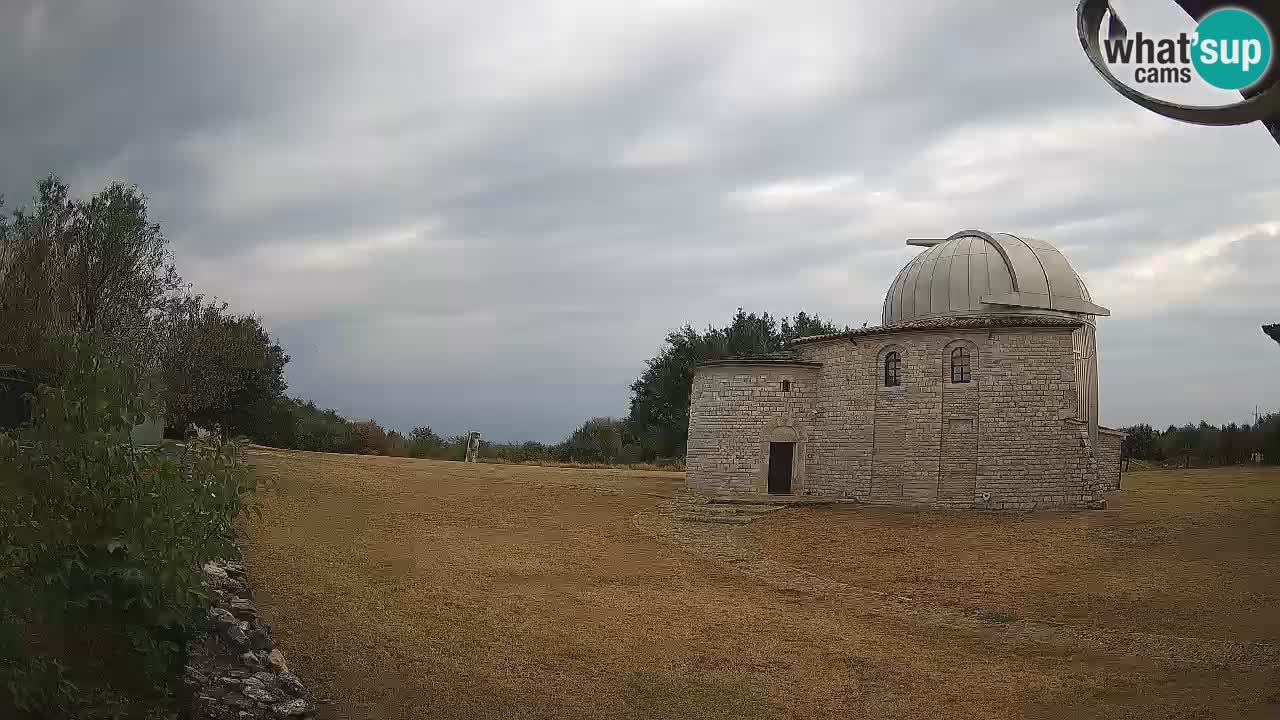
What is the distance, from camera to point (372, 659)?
31.3ft

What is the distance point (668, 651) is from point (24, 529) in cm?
710

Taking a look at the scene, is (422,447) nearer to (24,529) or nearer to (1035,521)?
(1035,521)

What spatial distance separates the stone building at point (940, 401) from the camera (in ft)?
67.2

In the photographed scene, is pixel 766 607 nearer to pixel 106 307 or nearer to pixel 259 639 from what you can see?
pixel 259 639

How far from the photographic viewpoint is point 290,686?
8.15 meters

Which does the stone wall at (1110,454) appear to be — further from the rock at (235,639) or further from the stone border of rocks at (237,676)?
the rock at (235,639)

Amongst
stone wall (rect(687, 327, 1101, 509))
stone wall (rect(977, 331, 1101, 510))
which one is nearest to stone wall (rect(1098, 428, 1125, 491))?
stone wall (rect(977, 331, 1101, 510))

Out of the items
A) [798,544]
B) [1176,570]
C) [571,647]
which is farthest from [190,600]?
[1176,570]

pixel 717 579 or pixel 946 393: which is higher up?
pixel 946 393

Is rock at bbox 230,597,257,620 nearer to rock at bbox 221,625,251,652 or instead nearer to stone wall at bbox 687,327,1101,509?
rock at bbox 221,625,251,652

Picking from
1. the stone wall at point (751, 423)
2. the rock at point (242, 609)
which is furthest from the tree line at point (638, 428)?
the rock at point (242, 609)

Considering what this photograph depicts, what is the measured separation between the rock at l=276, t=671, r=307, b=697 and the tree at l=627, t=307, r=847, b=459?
33011mm

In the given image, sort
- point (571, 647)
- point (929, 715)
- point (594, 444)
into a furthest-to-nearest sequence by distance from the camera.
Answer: point (594, 444) → point (571, 647) → point (929, 715)

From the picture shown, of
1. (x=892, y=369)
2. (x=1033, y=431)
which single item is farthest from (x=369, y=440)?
(x=1033, y=431)
